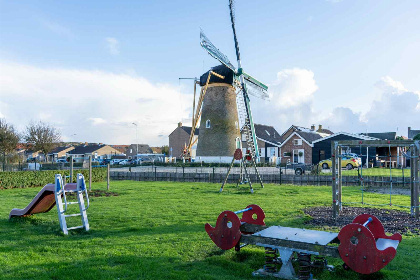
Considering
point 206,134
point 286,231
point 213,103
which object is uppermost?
point 213,103

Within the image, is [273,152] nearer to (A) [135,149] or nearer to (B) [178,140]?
(B) [178,140]

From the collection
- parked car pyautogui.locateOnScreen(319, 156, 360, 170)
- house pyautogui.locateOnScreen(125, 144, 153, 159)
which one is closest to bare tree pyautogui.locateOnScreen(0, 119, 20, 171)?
parked car pyautogui.locateOnScreen(319, 156, 360, 170)

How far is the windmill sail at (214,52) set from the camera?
39.5 meters

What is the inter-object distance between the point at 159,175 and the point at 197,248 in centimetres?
2080

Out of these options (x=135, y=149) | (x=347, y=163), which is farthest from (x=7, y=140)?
(x=135, y=149)

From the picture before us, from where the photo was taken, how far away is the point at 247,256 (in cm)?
698

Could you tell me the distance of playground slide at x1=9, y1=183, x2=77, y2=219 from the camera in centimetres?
984

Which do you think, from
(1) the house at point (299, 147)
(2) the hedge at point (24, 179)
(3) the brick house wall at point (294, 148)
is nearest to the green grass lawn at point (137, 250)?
(2) the hedge at point (24, 179)

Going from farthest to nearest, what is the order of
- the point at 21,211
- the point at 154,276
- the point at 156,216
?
the point at 156,216, the point at 21,211, the point at 154,276

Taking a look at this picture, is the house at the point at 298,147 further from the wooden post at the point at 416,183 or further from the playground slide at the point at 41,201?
the playground slide at the point at 41,201

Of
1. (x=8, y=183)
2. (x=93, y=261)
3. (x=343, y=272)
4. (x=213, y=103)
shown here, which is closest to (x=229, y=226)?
(x=343, y=272)

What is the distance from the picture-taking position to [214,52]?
4019 centimetres

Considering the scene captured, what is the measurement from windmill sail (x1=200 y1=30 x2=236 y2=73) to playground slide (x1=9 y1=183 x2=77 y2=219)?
3156cm

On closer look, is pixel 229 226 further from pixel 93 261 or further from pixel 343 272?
pixel 93 261
